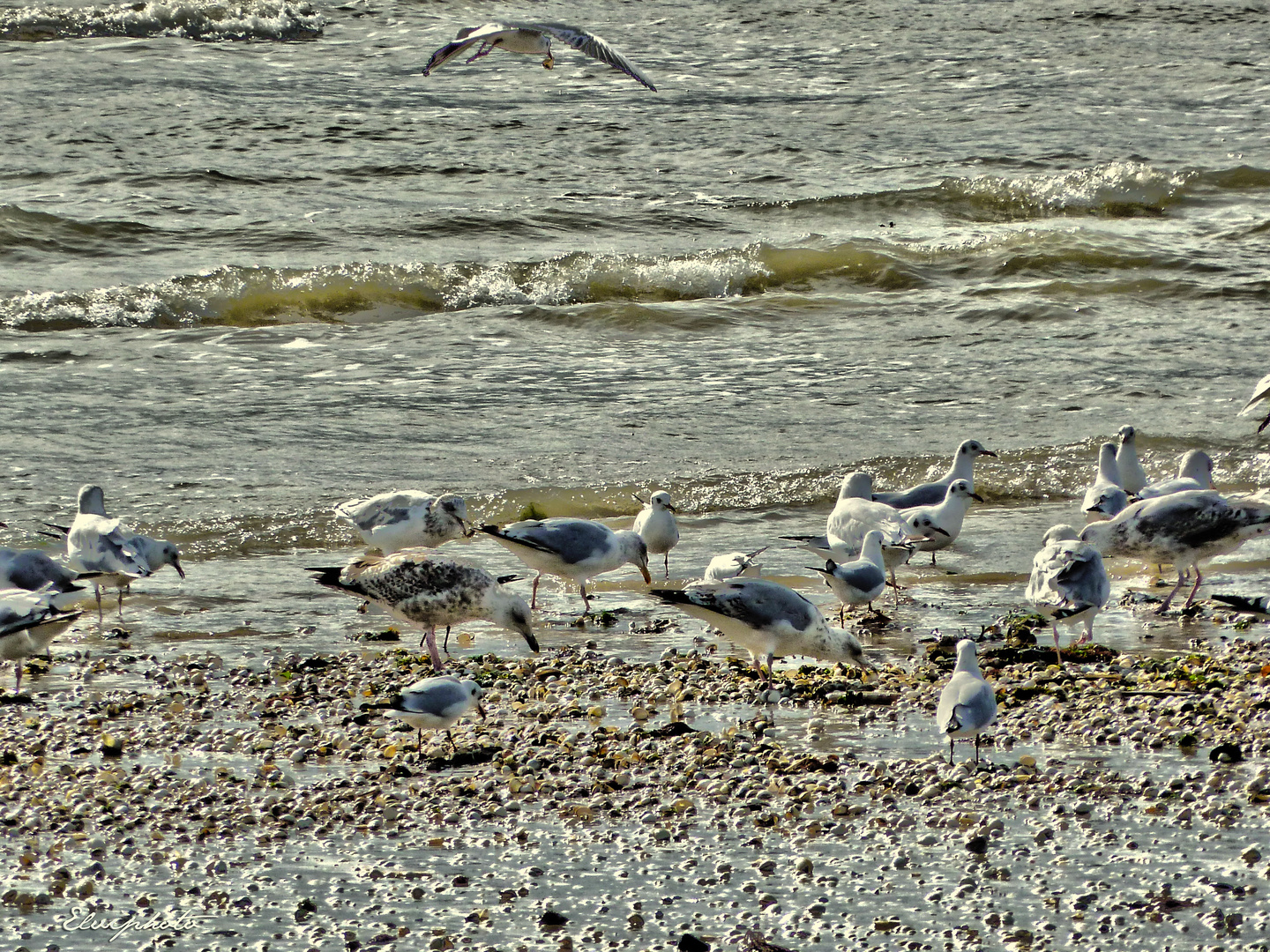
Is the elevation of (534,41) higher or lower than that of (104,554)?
higher

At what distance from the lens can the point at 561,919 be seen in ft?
14.8

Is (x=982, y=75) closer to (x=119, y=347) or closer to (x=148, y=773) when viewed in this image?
(x=119, y=347)

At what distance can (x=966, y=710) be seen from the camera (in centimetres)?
573

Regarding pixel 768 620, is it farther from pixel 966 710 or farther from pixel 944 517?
pixel 944 517

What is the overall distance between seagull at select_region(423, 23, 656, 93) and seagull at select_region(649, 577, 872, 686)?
10.6 ft

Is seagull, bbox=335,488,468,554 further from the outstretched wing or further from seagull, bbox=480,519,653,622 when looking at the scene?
the outstretched wing

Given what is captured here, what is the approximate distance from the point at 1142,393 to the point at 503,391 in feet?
16.2

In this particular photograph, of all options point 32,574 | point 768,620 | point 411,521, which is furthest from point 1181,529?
point 32,574

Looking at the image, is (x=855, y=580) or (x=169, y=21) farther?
(x=169, y=21)

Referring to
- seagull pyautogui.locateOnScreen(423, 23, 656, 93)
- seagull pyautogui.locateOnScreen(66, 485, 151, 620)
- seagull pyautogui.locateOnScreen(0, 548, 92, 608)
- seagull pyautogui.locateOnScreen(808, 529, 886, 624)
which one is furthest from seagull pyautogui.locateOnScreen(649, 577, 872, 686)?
seagull pyautogui.locateOnScreen(423, 23, 656, 93)

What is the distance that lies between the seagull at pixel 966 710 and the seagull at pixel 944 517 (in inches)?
106

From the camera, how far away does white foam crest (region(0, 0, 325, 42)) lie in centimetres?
2384

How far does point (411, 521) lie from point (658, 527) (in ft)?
4.47

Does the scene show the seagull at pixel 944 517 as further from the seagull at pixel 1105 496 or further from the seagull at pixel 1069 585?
the seagull at pixel 1069 585
